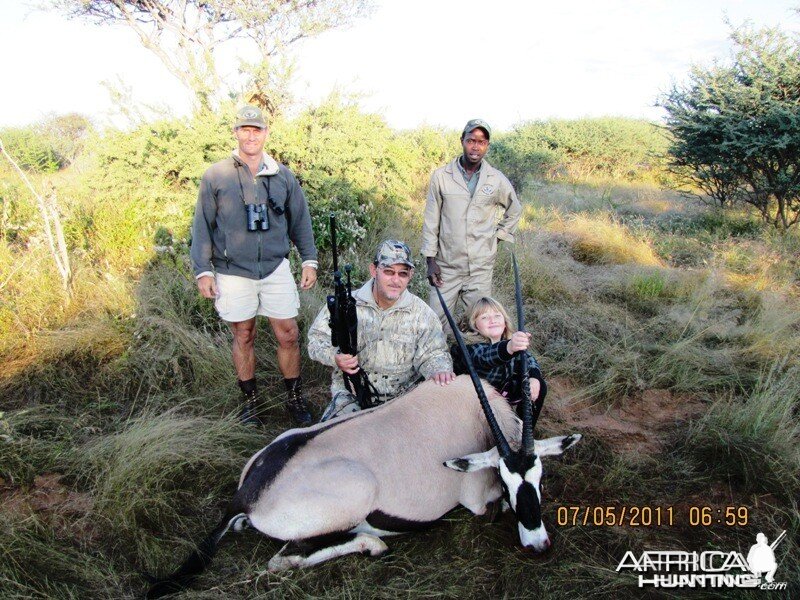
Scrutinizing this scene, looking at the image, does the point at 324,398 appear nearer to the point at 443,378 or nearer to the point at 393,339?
the point at 393,339

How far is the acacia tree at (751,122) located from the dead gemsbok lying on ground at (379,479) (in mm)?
8227

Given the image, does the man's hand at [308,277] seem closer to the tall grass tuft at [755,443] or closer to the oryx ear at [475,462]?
the oryx ear at [475,462]

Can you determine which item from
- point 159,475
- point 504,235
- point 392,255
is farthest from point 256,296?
point 504,235

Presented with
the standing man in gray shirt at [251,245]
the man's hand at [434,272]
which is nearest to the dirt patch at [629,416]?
the man's hand at [434,272]

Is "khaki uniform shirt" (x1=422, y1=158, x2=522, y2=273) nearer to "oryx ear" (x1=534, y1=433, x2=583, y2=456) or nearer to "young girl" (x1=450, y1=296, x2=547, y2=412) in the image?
"young girl" (x1=450, y1=296, x2=547, y2=412)

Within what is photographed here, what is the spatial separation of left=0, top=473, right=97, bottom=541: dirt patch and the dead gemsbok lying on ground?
0.84 metres

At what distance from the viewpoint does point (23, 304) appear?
4.75 metres

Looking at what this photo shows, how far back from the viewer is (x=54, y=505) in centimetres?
302

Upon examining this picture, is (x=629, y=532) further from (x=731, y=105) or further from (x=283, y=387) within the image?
(x=731, y=105)

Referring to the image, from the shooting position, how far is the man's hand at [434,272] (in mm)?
4438

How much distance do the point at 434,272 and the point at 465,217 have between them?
1.81ft

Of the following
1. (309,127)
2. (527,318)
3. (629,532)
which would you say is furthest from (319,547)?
(309,127)

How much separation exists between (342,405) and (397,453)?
0.89 m

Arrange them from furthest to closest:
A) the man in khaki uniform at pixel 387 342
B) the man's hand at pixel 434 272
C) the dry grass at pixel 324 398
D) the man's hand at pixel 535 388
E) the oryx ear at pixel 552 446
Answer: the man's hand at pixel 434 272 → the man in khaki uniform at pixel 387 342 → the man's hand at pixel 535 388 → the oryx ear at pixel 552 446 → the dry grass at pixel 324 398
